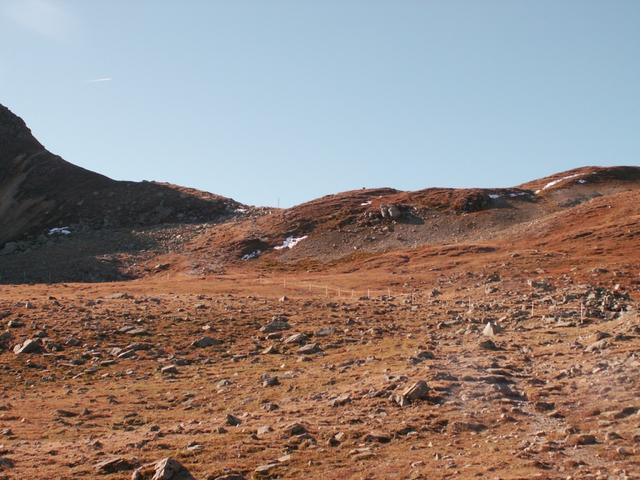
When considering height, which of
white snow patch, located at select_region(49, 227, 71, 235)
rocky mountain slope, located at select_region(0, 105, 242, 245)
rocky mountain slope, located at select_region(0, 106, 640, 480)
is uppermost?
rocky mountain slope, located at select_region(0, 105, 242, 245)

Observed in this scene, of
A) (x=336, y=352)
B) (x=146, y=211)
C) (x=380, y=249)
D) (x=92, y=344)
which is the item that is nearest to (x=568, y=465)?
(x=336, y=352)

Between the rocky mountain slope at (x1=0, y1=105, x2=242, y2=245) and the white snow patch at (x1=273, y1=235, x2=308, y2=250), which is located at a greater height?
the rocky mountain slope at (x1=0, y1=105, x2=242, y2=245)

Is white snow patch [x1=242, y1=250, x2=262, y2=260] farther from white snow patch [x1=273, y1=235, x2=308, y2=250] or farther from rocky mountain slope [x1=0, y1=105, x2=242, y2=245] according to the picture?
rocky mountain slope [x1=0, y1=105, x2=242, y2=245]

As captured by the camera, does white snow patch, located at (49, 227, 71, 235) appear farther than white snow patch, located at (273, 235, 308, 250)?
Yes

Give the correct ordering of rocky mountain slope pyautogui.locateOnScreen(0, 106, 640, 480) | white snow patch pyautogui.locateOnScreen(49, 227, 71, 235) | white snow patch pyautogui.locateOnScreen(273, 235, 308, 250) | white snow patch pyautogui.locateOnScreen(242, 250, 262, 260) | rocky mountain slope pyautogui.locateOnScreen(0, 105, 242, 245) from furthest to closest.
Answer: rocky mountain slope pyautogui.locateOnScreen(0, 105, 242, 245)
white snow patch pyautogui.locateOnScreen(49, 227, 71, 235)
white snow patch pyautogui.locateOnScreen(273, 235, 308, 250)
white snow patch pyautogui.locateOnScreen(242, 250, 262, 260)
rocky mountain slope pyautogui.locateOnScreen(0, 106, 640, 480)

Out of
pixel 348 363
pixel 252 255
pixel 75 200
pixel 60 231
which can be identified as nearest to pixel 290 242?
pixel 252 255

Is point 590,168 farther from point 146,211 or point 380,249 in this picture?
point 146,211

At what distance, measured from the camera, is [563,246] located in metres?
66.4

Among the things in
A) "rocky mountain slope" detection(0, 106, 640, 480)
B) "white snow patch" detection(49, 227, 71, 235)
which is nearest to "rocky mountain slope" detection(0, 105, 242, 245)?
"white snow patch" detection(49, 227, 71, 235)

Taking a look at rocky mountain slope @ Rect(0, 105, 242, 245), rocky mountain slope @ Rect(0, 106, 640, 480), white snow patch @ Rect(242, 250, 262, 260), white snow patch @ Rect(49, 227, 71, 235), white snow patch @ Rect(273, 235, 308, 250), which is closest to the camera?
rocky mountain slope @ Rect(0, 106, 640, 480)

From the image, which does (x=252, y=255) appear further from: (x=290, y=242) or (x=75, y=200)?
(x=75, y=200)

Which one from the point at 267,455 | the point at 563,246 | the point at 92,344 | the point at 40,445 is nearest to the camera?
the point at 267,455

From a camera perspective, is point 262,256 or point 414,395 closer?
point 414,395

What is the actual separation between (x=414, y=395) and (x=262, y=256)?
60638 millimetres
